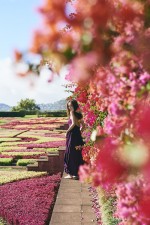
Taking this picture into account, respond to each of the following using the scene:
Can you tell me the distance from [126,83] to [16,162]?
42.9ft

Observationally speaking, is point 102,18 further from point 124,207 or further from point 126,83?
point 124,207

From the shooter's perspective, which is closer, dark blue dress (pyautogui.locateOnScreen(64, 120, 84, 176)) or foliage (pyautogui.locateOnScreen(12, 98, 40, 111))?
dark blue dress (pyautogui.locateOnScreen(64, 120, 84, 176))

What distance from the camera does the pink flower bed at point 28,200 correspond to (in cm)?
736

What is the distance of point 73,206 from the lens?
26.3 feet

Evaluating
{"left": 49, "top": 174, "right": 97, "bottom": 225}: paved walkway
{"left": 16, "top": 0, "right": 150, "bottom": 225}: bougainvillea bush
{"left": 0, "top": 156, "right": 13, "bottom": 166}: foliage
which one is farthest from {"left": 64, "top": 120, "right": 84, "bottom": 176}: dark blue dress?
{"left": 16, "top": 0, "right": 150, "bottom": 225}: bougainvillea bush

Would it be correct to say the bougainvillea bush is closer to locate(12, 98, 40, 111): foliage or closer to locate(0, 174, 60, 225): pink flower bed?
locate(0, 174, 60, 225): pink flower bed

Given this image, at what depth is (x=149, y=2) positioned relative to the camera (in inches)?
85.1

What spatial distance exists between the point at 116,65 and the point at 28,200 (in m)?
6.66

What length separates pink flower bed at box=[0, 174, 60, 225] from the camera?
24.1 feet

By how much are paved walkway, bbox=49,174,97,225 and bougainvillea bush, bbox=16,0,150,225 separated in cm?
441

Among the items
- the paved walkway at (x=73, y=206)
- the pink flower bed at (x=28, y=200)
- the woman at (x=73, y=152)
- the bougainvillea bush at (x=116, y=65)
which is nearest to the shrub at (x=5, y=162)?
the pink flower bed at (x=28, y=200)

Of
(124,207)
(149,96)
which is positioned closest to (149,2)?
(149,96)

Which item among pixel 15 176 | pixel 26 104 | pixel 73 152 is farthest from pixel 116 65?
pixel 26 104

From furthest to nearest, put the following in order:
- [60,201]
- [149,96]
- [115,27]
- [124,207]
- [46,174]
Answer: [46,174] → [60,201] → [124,207] → [149,96] → [115,27]
